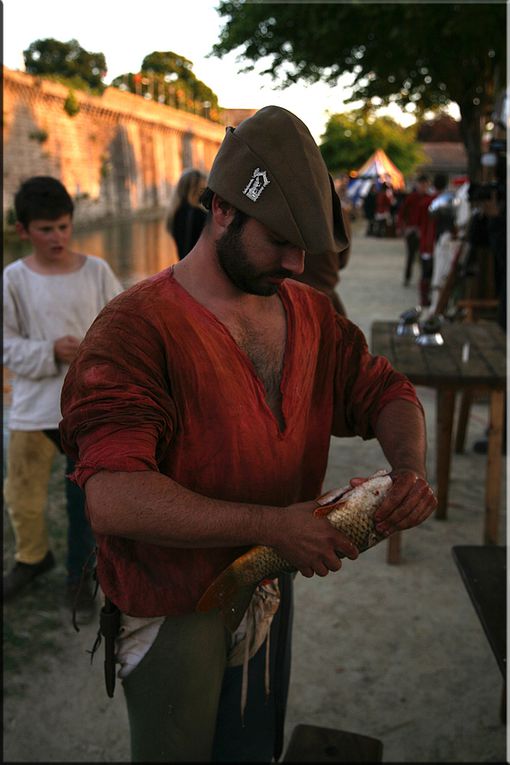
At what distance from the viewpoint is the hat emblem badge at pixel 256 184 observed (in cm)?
148

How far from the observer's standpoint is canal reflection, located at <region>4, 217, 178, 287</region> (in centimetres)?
2030

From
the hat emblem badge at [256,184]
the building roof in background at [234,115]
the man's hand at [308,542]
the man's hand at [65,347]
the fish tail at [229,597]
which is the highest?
the building roof in background at [234,115]

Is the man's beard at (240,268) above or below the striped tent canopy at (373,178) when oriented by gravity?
below

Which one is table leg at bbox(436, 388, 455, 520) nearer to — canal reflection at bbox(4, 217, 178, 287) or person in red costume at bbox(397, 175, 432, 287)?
person in red costume at bbox(397, 175, 432, 287)

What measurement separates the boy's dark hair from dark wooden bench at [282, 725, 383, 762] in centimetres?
223

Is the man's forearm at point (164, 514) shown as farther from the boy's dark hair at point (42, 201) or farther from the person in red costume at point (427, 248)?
the person in red costume at point (427, 248)

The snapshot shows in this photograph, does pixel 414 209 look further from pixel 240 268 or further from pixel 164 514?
pixel 164 514

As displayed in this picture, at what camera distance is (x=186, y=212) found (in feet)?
16.2

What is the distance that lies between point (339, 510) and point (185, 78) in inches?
2416

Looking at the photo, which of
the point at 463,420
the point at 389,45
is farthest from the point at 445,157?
the point at 463,420

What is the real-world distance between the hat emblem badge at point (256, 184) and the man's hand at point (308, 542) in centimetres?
61

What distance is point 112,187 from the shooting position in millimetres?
43438

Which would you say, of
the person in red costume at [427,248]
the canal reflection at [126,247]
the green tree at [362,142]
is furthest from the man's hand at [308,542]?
the green tree at [362,142]

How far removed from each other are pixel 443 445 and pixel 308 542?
10.9ft
